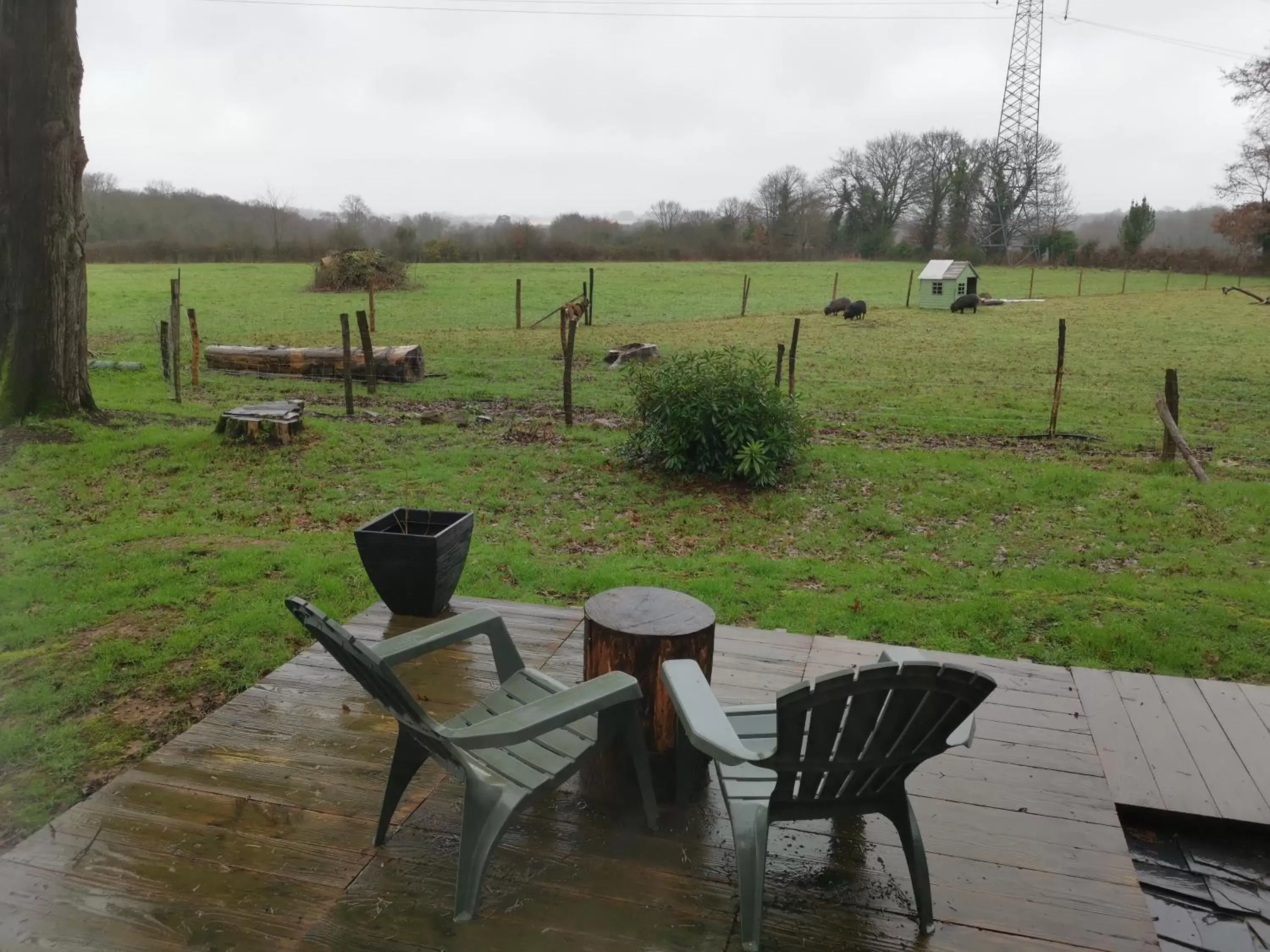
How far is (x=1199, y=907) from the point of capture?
275 centimetres

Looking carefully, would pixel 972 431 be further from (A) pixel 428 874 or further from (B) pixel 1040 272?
(B) pixel 1040 272

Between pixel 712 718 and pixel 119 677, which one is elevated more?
pixel 712 718

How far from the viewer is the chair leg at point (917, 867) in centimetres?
233

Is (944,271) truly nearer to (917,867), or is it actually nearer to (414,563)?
(414,563)

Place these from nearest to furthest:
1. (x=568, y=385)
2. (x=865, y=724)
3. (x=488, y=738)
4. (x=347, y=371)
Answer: (x=865, y=724) → (x=488, y=738) → (x=568, y=385) → (x=347, y=371)

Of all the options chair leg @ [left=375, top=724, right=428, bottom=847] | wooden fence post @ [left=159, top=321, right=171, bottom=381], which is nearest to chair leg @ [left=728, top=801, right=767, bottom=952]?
chair leg @ [left=375, top=724, right=428, bottom=847]

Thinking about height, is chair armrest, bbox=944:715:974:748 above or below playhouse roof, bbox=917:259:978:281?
below

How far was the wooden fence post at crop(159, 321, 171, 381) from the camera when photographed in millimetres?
13008

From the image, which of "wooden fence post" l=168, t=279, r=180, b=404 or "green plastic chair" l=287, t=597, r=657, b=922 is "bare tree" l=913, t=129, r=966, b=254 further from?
"green plastic chair" l=287, t=597, r=657, b=922

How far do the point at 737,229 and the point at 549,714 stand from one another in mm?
54344

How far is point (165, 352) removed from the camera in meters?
13.2

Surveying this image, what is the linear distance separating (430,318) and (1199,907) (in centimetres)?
2311

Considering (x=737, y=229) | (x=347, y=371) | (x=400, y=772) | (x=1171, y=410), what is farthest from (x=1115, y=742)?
(x=737, y=229)

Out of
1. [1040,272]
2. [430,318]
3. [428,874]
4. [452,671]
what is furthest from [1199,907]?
[1040,272]
